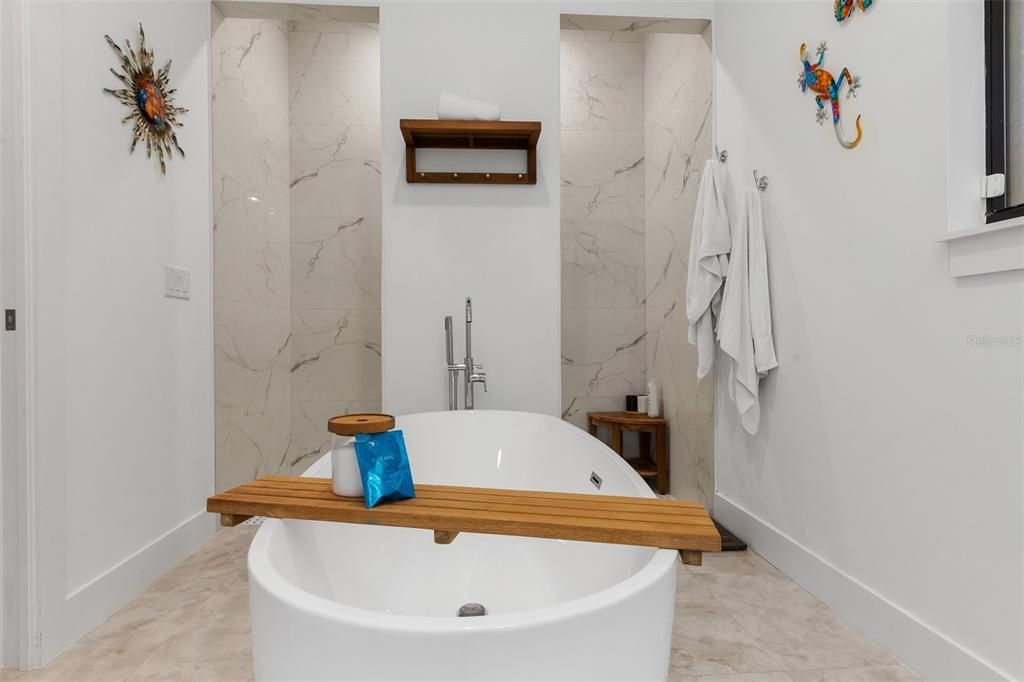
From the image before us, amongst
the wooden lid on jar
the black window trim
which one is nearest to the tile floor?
the wooden lid on jar

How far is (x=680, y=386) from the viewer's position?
10.2 feet

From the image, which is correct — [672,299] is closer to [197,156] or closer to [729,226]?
[729,226]

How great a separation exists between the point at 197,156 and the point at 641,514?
2.30m

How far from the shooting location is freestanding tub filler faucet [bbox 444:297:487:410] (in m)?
2.50

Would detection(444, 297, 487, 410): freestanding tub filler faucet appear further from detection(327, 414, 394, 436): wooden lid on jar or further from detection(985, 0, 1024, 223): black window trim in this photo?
detection(985, 0, 1024, 223): black window trim

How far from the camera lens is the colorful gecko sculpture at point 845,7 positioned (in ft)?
5.46

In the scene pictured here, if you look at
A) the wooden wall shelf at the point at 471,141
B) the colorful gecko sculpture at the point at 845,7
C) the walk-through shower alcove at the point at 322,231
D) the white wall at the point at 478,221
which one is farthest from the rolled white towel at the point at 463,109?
the colorful gecko sculpture at the point at 845,7

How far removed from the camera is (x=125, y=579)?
187 centimetres

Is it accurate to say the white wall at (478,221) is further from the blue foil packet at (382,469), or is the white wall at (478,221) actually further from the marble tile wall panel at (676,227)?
the blue foil packet at (382,469)

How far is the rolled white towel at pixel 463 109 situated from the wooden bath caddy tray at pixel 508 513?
1.74 m

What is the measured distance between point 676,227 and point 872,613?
6.77 feet

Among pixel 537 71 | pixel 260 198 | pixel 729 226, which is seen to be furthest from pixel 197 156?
pixel 729 226

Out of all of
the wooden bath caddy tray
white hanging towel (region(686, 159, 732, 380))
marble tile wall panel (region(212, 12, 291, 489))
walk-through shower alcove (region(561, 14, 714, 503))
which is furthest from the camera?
walk-through shower alcove (region(561, 14, 714, 503))

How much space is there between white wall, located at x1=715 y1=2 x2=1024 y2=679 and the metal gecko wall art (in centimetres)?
221
